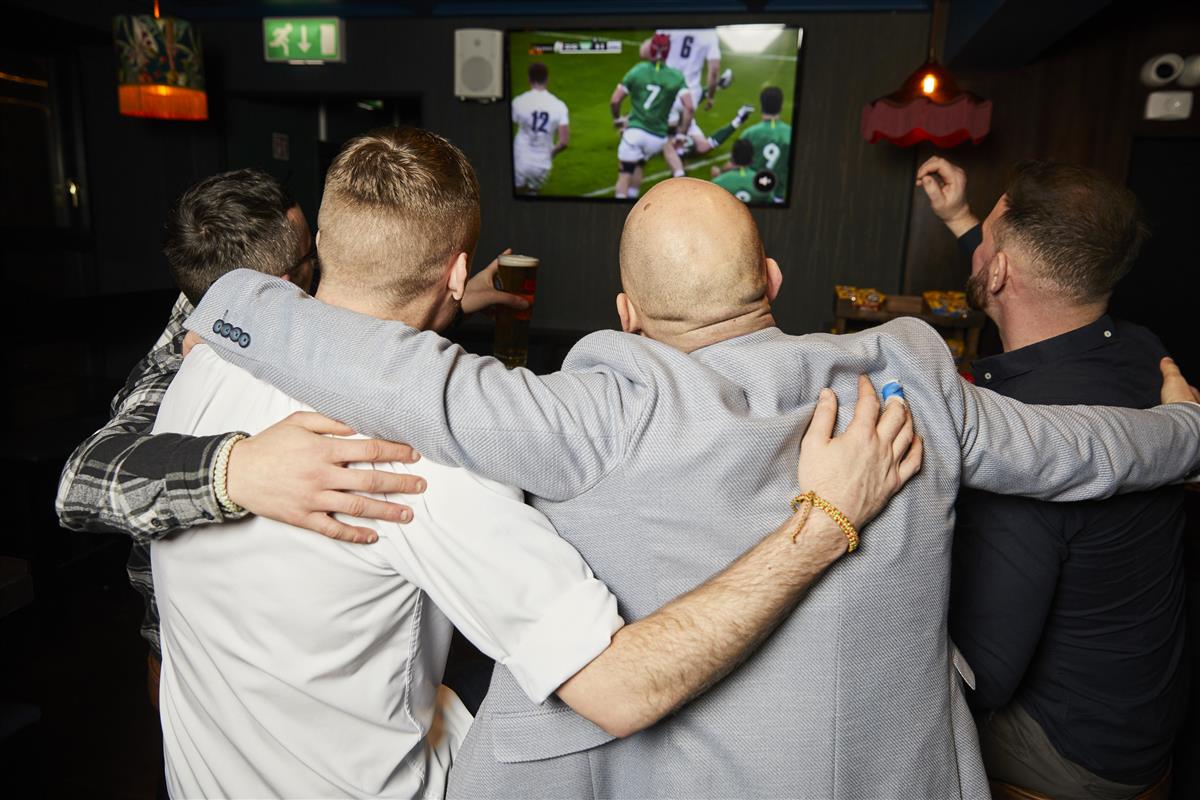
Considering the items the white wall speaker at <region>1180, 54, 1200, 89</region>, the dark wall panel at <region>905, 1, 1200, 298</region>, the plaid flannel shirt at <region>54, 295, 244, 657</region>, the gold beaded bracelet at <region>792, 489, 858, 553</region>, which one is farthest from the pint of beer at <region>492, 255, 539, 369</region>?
the white wall speaker at <region>1180, 54, 1200, 89</region>

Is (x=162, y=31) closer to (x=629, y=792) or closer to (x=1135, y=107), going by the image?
(x=629, y=792)

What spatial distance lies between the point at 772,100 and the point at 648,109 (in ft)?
2.21

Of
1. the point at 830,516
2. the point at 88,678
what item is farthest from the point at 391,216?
the point at 88,678

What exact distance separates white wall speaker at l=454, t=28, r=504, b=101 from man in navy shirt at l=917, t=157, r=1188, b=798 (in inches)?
144

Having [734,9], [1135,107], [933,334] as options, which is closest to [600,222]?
[734,9]

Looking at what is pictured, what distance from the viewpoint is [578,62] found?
481 cm

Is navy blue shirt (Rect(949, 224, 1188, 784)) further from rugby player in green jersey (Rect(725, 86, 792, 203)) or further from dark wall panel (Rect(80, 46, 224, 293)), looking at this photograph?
dark wall panel (Rect(80, 46, 224, 293))

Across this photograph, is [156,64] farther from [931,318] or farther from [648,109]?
[931,318]

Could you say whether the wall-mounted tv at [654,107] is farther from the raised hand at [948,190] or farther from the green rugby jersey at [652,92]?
the raised hand at [948,190]

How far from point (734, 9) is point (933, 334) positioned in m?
3.99

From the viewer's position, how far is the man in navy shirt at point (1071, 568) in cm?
146

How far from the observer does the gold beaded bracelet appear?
1034 millimetres

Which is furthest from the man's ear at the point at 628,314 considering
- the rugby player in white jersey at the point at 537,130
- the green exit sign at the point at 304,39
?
the green exit sign at the point at 304,39

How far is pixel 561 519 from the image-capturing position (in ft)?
3.51
